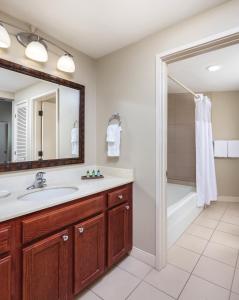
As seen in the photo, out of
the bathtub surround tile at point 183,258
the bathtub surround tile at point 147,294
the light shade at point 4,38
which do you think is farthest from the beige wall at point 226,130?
the light shade at point 4,38

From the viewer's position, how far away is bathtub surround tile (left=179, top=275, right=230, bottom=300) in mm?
1384

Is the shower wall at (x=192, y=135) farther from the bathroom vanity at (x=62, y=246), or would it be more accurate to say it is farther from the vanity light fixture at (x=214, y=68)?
the bathroom vanity at (x=62, y=246)

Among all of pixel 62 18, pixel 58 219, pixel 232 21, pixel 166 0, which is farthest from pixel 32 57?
pixel 232 21

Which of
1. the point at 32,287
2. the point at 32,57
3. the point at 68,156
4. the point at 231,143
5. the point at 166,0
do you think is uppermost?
the point at 166,0

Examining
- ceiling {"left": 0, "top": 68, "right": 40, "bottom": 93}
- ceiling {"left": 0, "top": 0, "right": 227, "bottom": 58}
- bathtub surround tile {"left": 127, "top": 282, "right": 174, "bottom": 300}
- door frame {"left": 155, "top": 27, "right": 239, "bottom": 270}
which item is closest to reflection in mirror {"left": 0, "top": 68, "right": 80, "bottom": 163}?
ceiling {"left": 0, "top": 68, "right": 40, "bottom": 93}

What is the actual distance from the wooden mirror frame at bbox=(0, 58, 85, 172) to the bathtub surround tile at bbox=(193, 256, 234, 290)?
1599 mm

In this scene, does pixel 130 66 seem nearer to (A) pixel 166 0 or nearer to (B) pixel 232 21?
(A) pixel 166 0

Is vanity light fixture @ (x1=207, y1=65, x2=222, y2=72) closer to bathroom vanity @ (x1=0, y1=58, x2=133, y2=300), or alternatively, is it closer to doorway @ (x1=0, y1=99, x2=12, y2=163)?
bathroom vanity @ (x1=0, y1=58, x2=133, y2=300)

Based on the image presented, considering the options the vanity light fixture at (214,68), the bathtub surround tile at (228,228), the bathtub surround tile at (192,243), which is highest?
the vanity light fixture at (214,68)

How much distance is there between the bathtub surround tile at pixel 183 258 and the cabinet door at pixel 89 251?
2.54 ft

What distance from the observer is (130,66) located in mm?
1885

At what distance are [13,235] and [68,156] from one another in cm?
100

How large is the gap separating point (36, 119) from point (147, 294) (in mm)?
1747

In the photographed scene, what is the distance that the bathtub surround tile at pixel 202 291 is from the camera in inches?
54.5
